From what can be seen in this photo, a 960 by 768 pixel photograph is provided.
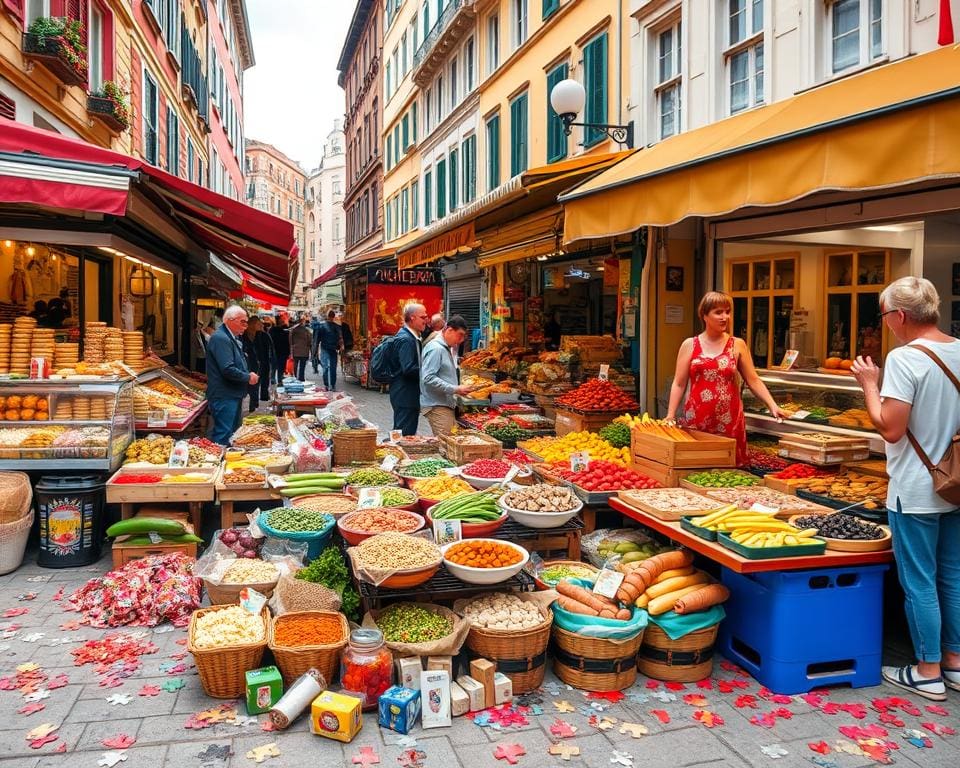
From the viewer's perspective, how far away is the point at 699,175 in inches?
215

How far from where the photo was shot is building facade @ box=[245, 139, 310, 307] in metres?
75.6

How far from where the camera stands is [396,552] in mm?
4621

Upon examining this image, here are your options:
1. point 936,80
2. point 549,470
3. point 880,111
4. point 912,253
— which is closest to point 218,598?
point 549,470

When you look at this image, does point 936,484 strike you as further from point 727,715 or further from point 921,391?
point 727,715

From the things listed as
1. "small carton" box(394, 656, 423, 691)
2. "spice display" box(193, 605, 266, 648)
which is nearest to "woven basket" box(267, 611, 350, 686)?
"spice display" box(193, 605, 266, 648)

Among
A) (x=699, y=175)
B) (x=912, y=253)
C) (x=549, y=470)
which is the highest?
(x=699, y=175)

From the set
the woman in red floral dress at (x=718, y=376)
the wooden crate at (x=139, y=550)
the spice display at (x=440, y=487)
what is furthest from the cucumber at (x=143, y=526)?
the woman in red floral dress at (x=718, y=376)

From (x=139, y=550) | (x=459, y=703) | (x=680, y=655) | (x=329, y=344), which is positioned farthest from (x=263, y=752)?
(x=329, y=344)

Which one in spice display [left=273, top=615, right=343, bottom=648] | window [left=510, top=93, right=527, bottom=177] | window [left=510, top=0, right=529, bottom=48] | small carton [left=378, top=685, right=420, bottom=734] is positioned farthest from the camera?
window [left=510, top=0, right=529, bottom=48]

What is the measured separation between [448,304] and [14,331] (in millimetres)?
14913

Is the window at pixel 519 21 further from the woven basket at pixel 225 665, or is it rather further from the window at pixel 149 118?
the woven basket at pixel 225 665

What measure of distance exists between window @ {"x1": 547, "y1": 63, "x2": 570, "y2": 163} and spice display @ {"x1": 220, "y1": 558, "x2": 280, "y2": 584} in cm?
1133

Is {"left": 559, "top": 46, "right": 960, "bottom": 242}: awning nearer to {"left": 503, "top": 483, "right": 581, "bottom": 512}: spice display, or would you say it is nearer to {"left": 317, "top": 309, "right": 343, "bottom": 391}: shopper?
{"left": 503, "top": 483, "right": 581, "bottom": 512}: spice display

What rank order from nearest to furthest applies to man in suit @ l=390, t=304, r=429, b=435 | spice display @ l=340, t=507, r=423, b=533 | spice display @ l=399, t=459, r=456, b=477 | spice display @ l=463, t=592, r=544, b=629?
spice display @ l=463, t=592, r=544, b=629 < spice display @ l=340, t=507, r=423, b=533 < spice display @ l=399, t=459, r=456, b=477 < man in suit @ l=390, t=304, r=429, b=435
